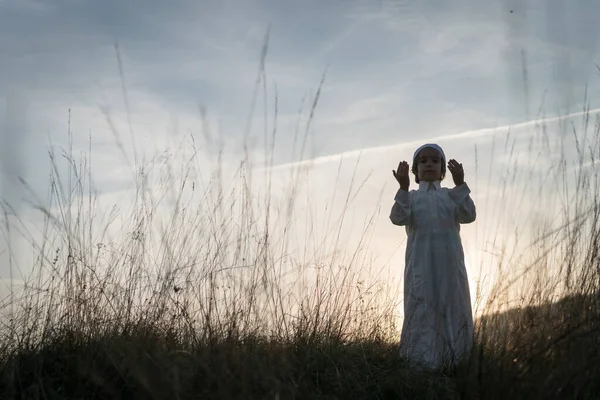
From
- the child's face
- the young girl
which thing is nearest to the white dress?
the young girl

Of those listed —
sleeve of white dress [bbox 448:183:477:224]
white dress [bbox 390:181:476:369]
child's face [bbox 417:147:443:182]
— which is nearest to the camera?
white dress [bbox 390:181:476:369]

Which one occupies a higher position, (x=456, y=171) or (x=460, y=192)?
(x=456, y=171)

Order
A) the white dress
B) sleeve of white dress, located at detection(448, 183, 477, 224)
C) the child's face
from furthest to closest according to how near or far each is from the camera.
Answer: the child's face → sleeve of white dress, located at detection(448, 183, 477, 224) → the white dress

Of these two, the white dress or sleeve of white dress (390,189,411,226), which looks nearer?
the white dress

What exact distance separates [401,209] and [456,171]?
416mm

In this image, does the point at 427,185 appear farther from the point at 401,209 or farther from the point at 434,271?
the point at 434,271

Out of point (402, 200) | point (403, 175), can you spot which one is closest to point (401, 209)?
point (402, 200)

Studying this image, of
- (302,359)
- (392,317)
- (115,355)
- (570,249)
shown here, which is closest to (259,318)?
(302,359)

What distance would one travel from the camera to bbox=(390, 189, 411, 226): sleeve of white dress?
4.14 m

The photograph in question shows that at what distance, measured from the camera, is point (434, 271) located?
4094mm

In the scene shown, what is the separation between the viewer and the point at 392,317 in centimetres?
469

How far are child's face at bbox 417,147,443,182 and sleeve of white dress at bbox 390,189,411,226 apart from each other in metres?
0.25

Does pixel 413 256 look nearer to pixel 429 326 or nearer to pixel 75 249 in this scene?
pixel 429 326

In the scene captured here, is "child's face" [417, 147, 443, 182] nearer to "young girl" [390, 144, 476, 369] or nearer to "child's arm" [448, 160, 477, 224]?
"young girl" [390, 144, 476, 369]
